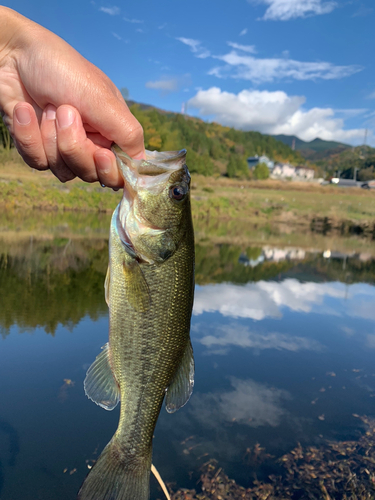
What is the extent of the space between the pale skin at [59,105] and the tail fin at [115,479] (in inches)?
64.8

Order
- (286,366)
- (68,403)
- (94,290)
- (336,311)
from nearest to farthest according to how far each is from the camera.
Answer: (68,403) → (286,366) → (94,290) → (336,311)

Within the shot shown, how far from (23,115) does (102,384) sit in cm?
167

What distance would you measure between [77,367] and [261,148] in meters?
174

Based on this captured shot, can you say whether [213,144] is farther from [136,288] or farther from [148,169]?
[136,288]

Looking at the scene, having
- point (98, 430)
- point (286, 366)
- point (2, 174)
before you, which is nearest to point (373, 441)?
point (286, 366)

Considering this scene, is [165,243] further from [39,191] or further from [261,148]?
[261,148]

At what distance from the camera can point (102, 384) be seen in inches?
92.9

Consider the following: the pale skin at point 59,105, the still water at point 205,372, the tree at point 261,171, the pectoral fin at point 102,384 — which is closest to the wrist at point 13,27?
the pale skin at point 59,105

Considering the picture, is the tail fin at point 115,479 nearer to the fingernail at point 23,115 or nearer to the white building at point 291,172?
the fingernail at point 23,115

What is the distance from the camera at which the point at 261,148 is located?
6698 inches

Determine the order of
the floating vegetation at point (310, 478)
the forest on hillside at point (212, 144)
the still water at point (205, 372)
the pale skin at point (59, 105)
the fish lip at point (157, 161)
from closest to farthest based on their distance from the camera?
1. the pale skin at point (59, 105)
2. the fish lip at point (157, 161)
3. the floating vegetation at point (310, 478)
4. the still water at point (205, 372)
5. the forest on hillside at point (212, 144)

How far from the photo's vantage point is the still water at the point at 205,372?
15.4 feet

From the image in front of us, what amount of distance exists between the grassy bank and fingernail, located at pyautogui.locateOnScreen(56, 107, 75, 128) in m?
28.7

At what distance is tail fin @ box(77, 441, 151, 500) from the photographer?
211 cm
